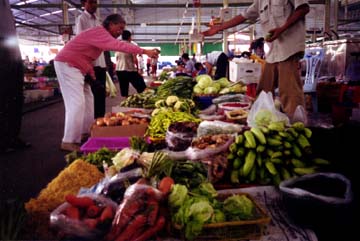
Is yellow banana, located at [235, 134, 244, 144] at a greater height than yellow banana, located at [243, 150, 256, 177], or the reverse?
yellow banana, located at [235, 134, 244, 144]

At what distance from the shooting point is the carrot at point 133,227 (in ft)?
5.75

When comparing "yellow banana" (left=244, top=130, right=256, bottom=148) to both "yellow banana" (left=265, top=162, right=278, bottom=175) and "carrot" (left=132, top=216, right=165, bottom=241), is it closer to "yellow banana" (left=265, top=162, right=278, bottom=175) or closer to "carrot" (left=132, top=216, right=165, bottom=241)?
"yellow banana" (left=265, top=162, right=278, bottom=175)

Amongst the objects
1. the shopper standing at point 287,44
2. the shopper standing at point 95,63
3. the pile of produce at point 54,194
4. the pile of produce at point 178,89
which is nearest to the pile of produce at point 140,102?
the pile of produce at point 178,89

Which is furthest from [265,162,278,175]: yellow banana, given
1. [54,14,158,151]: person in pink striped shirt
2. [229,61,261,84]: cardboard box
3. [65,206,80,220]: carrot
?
[229,61,261,84]: cardboard box

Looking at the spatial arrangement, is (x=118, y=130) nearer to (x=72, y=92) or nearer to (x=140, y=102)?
(x=72, y=92)

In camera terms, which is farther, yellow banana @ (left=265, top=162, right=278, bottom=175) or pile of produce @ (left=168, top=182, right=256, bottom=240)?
yellow banana @ (left=265, top=162, right=278, bottom=175)

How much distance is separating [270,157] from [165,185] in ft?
2.97

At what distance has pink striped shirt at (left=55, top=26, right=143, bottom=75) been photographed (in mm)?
4414

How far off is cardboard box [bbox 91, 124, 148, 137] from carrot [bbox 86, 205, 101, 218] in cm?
200

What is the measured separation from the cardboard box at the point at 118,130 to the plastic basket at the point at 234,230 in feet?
6.80

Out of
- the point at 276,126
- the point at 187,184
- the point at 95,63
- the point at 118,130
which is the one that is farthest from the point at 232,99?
the point at 95,63

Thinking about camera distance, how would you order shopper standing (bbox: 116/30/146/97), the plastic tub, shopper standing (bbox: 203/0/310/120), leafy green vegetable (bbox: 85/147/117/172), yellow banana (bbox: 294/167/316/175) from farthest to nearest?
shopper standing (bbox: 116/30/146/97), the plastic tub, shopper standing (bbox: 203/0/310/120), leafy green vegetable (bbox: 85/147/117/172), yellow banana (bbox: 294/167/316/175)

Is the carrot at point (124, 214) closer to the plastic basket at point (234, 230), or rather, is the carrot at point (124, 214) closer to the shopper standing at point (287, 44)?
the plastic basket at point (234, 230)

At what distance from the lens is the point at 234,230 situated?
1.85 m
